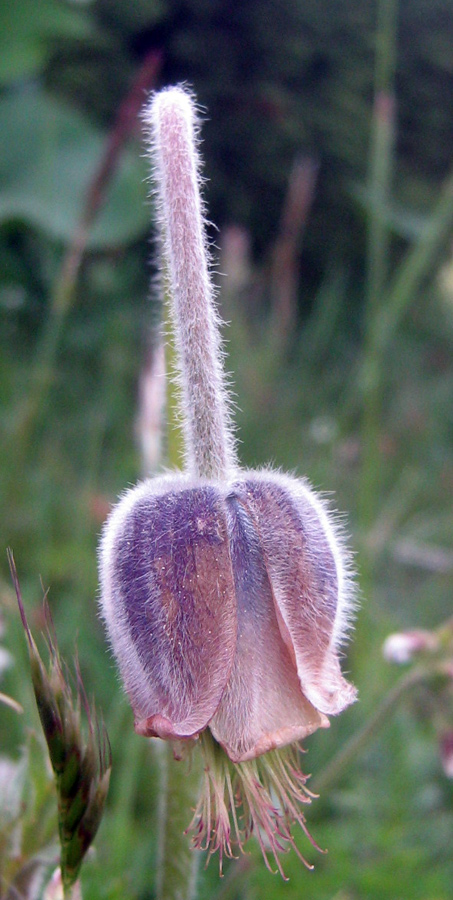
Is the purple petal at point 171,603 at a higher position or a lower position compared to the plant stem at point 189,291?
lower

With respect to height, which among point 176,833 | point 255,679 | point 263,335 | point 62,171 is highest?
point 62,171

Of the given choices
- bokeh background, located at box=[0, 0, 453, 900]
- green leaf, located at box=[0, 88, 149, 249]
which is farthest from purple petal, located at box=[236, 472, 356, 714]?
green leaf, located at box=[0, 88, 149, 249]

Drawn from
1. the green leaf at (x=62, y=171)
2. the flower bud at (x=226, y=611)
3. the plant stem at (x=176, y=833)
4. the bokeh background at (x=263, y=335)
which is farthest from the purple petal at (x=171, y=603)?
the green leaf at (x=62, y=171)

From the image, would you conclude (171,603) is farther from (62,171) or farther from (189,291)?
(62,171)

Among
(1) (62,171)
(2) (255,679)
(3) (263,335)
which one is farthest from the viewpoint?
(3) (263,335)

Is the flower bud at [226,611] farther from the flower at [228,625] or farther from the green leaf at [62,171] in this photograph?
the green leaf at [62,171]

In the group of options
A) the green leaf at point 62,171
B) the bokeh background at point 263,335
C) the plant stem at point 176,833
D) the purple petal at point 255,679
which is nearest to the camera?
the purple petal at point 255,679

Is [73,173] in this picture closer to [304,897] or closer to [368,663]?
[368,663]

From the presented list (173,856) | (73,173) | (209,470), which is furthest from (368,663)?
(73,173)

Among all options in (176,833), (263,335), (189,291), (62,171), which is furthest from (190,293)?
(263,335)
